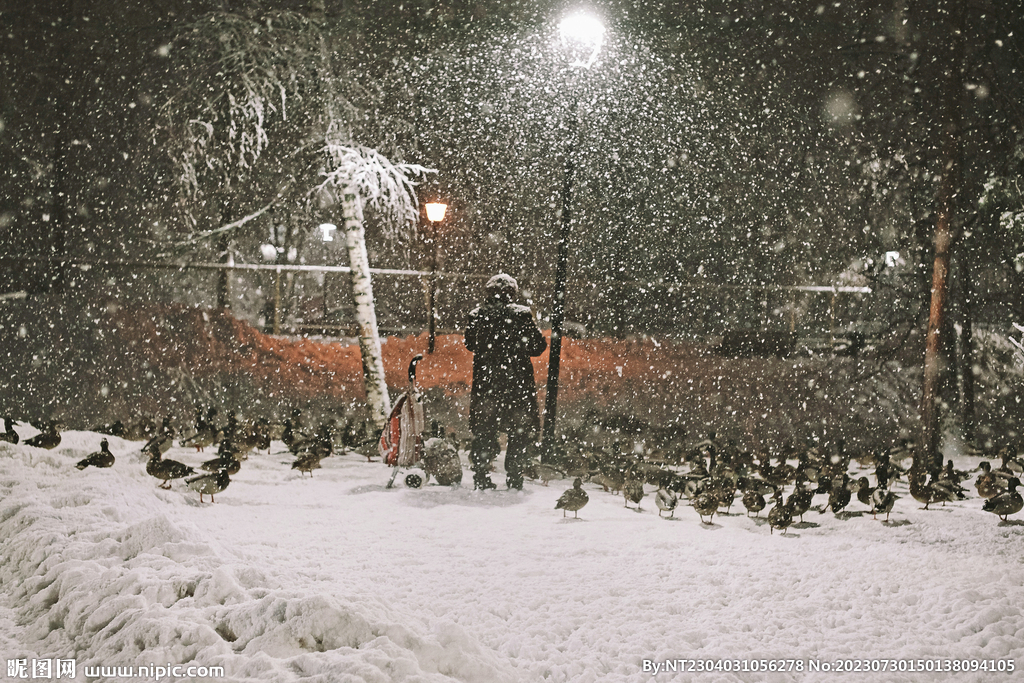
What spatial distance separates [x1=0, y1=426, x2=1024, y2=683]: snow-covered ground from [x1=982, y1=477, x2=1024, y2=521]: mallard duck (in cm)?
9

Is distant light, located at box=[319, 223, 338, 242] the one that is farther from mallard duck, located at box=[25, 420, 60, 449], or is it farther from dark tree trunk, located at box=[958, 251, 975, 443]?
dark tree trunk, located at box=[958, 251, 975, 443]

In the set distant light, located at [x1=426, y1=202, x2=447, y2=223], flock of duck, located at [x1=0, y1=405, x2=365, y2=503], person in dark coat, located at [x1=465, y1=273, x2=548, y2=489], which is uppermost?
distant light, located at [x1=426, y1=202, x2=447, y2=223]

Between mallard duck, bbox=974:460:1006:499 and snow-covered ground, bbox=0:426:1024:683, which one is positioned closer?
snow-covered ground, bbox=0:426:1024:683

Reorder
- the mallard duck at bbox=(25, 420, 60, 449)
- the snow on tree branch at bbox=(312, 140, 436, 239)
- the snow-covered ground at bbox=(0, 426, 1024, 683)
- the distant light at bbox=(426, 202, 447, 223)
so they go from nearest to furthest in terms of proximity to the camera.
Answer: the snow-covered ground at bbox=(0, 426, 1024, 683) < the mallard duck at bbox=(25, 420, 60, 449) < the distant light at bbox=(426, 202, 447, 223) < the snow on tree branch at bbox=(312, 140, 436, 239)

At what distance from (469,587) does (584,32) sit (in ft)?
12.0

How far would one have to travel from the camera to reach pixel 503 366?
4.68 metres

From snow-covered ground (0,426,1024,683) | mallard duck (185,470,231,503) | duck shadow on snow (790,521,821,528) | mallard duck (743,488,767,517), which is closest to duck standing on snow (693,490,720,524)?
snow-covered ground (0,426,1024,683)

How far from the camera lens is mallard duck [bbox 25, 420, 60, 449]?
444 cm

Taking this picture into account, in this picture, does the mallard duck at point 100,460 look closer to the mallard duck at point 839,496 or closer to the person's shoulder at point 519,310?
the person's shoulder at point 519,310

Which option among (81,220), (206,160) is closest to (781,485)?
(206,160)

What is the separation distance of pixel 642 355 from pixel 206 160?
5.54 m

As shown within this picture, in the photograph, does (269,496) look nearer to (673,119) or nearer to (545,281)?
(545,281)

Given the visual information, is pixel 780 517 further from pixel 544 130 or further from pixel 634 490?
pixel 544 130

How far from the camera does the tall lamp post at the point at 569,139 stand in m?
4.63
